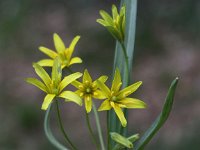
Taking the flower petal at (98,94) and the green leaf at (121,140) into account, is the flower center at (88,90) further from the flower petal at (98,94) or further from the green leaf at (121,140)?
the green leaf at (121,140)

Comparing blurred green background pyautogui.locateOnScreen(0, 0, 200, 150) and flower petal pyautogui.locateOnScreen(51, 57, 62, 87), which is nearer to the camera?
flower petal pyautogui.locateOnScreen(51, 57, 62, 87)

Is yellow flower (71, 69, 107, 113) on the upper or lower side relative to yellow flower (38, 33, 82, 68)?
lower

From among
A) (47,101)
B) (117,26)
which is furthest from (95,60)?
(47,101)

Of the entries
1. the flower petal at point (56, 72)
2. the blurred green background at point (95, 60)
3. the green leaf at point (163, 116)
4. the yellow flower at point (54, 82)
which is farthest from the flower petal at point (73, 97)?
the blurred green background at point (95, 60)

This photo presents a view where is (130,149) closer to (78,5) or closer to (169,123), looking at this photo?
(169,123)

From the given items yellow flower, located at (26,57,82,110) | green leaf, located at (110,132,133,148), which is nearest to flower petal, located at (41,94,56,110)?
yellow flower, located at (26,57,82,110)

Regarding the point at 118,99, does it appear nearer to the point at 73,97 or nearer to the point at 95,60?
the point at 73,97

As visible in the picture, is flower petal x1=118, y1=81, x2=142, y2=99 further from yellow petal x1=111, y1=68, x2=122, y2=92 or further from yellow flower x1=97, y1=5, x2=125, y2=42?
yellow flower x1=97, y1=5, x2=125, y2=42

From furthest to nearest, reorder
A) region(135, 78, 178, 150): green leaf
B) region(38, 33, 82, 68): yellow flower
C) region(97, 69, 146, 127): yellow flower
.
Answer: region(38, 33, 82, 68): yellow flower → region(97, 69, 146, 127): yellow flower → region(135, 78, 178, 150): green leaf
